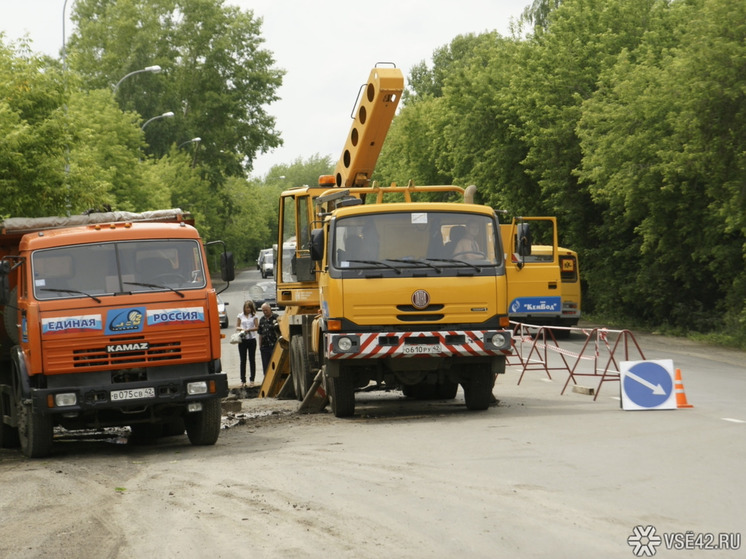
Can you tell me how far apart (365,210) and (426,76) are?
83790mm

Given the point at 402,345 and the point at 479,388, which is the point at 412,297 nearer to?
the point at 402,345

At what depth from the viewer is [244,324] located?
2531 cm

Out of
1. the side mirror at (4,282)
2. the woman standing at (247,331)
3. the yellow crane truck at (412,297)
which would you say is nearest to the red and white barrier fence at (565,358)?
the yellow crane truck at (412,297)

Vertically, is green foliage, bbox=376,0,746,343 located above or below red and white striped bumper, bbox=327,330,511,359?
above

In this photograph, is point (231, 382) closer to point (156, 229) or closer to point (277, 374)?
point (277, 374)

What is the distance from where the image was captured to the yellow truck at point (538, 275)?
743 inches

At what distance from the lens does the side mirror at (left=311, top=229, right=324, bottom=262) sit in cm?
1678

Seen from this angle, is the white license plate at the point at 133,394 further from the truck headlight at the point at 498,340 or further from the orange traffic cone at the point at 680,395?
the orange traffic cone at the point at 680,395

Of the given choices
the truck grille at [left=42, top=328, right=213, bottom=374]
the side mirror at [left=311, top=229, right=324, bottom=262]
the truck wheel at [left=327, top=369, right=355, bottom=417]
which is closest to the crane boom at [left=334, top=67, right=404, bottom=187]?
the side mirror at [left=311, top=229, right=324, bottom=262]

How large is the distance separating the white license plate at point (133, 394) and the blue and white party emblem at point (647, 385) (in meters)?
6.18

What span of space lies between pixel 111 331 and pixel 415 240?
14.4ft

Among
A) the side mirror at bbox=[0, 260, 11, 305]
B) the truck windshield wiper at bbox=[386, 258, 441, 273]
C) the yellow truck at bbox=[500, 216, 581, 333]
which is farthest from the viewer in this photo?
the yellow truck at bbox=[500, 216, 581, 333]

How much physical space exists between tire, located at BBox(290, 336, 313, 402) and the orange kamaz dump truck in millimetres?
4728

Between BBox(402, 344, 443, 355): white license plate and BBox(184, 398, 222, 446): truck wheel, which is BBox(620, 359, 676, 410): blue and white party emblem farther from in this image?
BBox(184, 398, 222, 446): truck wheel
